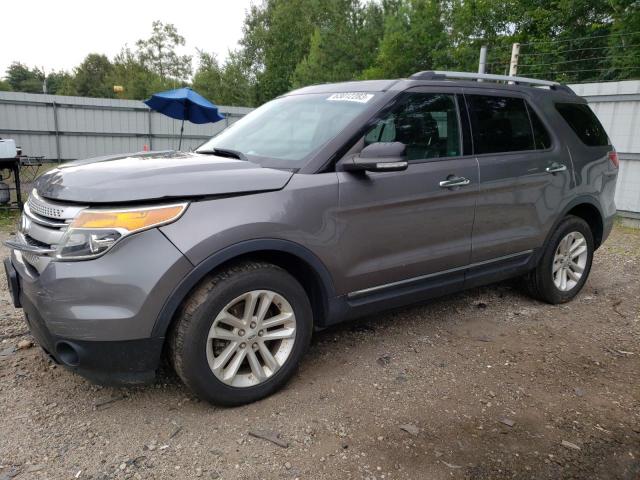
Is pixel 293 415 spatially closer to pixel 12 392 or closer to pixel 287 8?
pixel 12 392

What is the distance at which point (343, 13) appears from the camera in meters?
32.6

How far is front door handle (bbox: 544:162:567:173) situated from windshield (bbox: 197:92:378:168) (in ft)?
5.59

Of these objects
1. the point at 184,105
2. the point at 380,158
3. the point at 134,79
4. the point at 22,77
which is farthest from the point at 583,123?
the point at 22,77

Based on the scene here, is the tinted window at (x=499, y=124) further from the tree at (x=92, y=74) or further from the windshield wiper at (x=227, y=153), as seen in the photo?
the tree at (x=92, y=74)

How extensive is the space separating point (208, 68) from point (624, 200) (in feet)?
116

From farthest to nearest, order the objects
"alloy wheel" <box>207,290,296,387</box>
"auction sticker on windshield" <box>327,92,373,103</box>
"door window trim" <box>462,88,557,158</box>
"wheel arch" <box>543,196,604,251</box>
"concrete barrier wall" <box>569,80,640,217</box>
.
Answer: "concrete barrier wall" <box>569,80,640,217</box> → "wheel arch" <box>543,196,604,251</box> → "door window trim" <box>462,88,557,158</box> → "auction sticker on windshield" <box>327,92,373,103</box> → "alloy wheel" <box>207,290,296,387</box>

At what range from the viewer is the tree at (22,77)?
7612cm

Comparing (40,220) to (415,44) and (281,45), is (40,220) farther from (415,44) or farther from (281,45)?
(281,45)

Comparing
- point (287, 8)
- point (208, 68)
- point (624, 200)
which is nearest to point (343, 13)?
point (287, 8)

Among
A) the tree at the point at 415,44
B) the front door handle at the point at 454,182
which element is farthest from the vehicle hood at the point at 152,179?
the tree at the point at 415,44

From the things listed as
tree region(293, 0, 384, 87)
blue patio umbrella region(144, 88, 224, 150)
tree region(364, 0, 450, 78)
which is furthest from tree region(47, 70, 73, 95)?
blue patio umbrella region(144, 88, 224, 150)

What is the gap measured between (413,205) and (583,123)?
2.25m

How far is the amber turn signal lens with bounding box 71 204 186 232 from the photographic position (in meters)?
2.31

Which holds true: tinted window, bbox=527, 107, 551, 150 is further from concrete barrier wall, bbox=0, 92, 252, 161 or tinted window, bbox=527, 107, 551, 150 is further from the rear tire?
concrete barrier wall, bbox=0, 92, 252, 161
